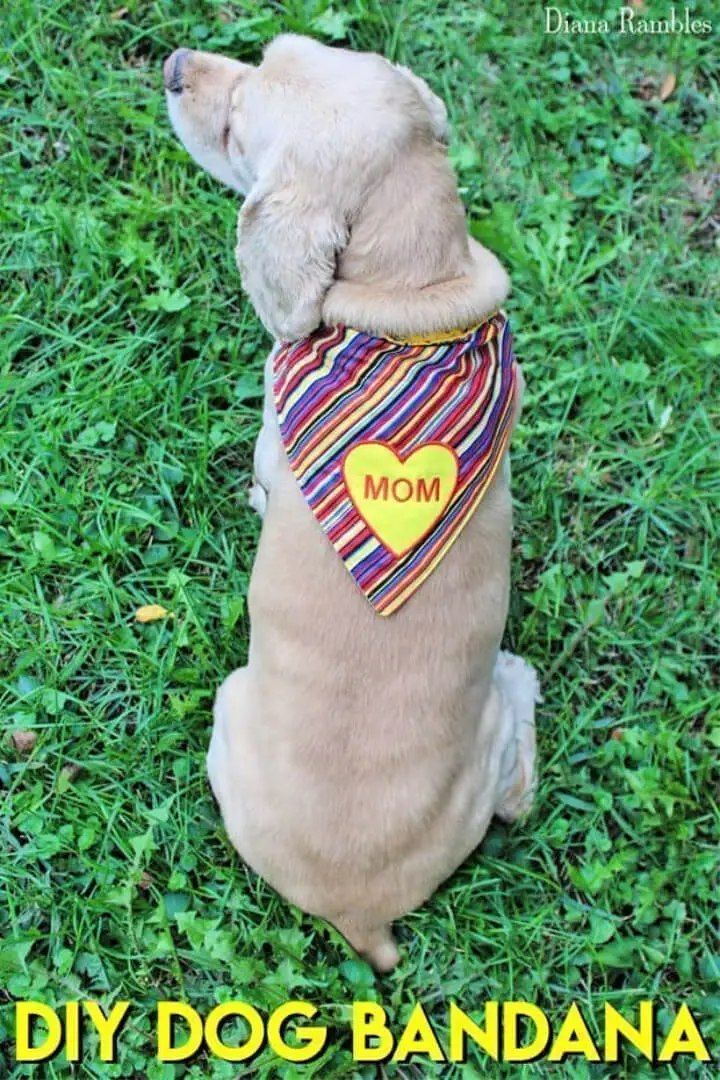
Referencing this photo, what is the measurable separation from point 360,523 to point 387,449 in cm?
18

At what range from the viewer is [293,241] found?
103 inches

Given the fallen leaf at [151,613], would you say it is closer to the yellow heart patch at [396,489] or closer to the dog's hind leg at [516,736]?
the dog's hind leg at [516,736]

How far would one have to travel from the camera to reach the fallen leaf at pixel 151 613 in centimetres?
371

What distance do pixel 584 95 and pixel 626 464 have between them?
4.59ft

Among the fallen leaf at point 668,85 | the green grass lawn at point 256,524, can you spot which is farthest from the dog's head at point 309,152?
the fallen leaf at point 668,85

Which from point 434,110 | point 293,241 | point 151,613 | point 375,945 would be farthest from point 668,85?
point 375,945

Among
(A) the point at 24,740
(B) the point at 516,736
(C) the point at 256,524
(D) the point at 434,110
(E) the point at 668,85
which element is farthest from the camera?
(E) the point at 668,85

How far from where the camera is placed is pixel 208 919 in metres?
3.42

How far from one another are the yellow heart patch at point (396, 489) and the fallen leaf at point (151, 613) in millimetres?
1244

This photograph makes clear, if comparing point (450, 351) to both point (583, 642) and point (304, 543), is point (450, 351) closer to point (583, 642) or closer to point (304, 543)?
point (304, 543)

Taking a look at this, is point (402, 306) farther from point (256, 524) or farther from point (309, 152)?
point (256, 524)

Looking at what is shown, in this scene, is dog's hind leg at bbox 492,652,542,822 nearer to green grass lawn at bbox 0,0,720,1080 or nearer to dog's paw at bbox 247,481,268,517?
green grass lawn at bbox 0,0,720,1080

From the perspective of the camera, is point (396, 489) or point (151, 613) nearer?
point (396, 489)

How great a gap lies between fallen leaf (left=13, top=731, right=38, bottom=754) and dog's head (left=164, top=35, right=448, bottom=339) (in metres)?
1.60
